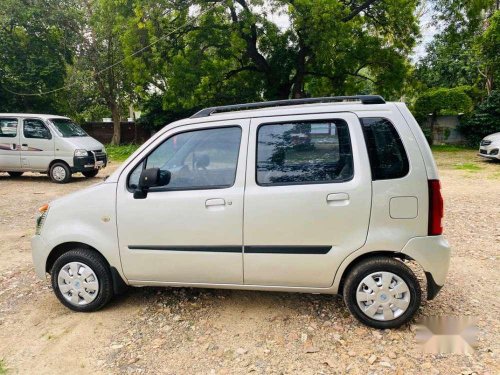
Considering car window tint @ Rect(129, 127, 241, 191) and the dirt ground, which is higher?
car window tint @ Rect(129, 127, 241, 191)

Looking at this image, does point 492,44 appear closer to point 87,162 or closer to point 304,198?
point 87,162

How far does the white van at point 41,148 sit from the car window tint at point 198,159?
8093 mm

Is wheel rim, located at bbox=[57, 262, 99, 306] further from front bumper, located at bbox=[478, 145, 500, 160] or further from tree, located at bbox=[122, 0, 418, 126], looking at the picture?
front bumper, located at bbox=[478, 145, 500, 160]

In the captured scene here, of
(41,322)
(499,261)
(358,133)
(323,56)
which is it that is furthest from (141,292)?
(323,56)

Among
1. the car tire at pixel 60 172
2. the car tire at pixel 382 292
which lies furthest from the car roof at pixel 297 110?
the car tire at pixel 60 172

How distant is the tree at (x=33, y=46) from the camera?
60.6 ft

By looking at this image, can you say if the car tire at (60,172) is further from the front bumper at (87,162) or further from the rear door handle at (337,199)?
the rear door handle at (337,199)

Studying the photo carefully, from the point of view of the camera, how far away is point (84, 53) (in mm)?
21141

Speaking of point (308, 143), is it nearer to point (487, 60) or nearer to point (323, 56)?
point (323, 56)

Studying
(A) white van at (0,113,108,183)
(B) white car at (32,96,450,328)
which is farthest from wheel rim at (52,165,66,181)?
(B) white car at (32,96,450,328)

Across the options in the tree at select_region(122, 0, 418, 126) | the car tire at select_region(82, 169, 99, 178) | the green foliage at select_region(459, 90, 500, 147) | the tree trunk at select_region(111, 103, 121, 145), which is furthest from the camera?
the tree trunk at select_region(111, 103, 121, 145)

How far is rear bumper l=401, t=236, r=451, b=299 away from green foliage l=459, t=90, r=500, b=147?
17597 millimetres

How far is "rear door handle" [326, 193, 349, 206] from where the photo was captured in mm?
2992

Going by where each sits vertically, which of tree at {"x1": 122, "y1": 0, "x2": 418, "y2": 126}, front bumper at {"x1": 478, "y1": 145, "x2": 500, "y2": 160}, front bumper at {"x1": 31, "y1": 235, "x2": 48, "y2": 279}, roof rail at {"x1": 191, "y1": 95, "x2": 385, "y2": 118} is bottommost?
front bumper at {"x1": 31, "y1": 235, "x2": 48, "y2": 279}
